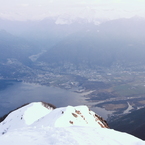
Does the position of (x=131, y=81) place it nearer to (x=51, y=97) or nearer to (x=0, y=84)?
(x=51, y=97)

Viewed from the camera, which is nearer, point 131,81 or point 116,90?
point 116,90

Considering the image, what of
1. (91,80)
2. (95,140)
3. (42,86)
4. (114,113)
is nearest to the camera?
(95,140)

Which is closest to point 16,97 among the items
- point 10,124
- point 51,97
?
point 51,97

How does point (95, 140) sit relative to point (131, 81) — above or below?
above

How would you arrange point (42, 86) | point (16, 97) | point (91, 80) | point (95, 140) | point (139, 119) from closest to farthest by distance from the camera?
point (95, 140) < point (139, 119) < point (16, 97) < point (42, 86) < point (91, 80)

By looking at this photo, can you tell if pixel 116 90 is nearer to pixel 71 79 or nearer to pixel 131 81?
pixel 131 81

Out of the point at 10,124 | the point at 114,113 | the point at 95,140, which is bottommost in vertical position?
the point at 114,113
